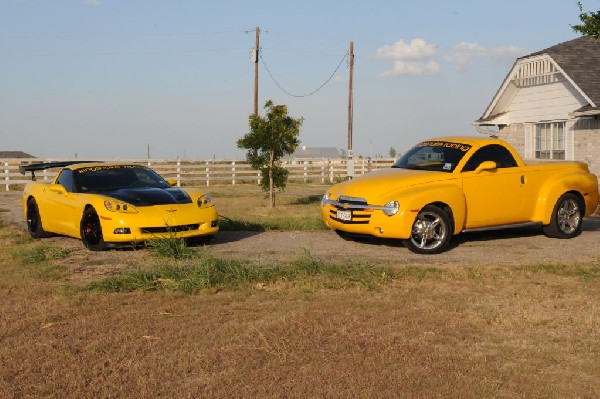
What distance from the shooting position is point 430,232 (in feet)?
36.2

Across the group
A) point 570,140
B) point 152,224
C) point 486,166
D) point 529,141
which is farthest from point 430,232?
point 529,141

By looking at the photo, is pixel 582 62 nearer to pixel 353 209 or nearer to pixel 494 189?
pixel 494 189

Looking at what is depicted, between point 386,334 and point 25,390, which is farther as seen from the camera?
point 386,334

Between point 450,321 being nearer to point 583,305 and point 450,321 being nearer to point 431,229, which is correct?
point 583,305

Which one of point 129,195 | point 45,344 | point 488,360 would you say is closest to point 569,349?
point 488,360

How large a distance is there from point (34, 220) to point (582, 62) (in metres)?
15.1

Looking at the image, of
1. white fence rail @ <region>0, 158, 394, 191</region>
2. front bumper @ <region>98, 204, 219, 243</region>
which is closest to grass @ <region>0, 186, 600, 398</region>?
front bumper @ <region>98, 204, 219, 243</region>

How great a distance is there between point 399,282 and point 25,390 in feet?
15.0

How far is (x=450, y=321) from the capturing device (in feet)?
22.0

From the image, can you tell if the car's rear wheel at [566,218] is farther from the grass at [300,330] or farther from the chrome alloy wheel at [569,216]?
the grass at [300,330]

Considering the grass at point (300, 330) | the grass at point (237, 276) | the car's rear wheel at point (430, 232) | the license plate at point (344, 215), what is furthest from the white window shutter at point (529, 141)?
the grass at point (237, 276)

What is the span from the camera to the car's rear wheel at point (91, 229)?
1130 cm

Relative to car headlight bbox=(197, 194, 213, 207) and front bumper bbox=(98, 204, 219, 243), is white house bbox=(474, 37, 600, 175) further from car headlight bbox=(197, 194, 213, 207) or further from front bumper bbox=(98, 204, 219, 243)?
front bumper bbox=(98, 204, 219, 243)

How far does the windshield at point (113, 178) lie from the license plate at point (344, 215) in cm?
291
